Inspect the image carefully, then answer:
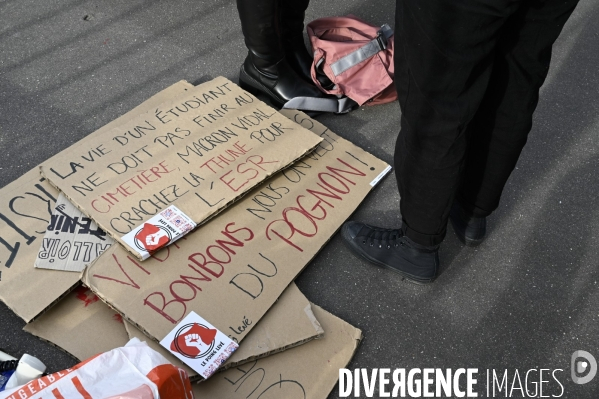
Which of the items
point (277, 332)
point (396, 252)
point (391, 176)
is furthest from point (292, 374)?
point (391, 176)

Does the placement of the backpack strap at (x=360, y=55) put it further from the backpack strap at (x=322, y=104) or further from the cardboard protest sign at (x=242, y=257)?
the cardboard protest sign at (x=242, y=257)

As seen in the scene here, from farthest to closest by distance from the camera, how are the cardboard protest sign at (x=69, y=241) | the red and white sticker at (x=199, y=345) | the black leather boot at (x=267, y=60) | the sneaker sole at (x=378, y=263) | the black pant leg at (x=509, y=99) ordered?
the black leather boot at (x=267, y=60)
the sneaker sole at (x=378, y=263)
the cardboard protest sign at (x=69, y=241)
the red and white sticker at (x=199, y=345)
the black pant leg at (x=509, y=99)

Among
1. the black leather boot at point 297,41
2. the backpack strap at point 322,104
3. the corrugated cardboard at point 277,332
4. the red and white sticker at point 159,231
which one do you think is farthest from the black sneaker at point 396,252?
the black leather boot at point 297,41

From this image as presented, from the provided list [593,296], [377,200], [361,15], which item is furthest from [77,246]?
[361,15]

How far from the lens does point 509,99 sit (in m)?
1.14

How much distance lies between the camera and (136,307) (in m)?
1.23

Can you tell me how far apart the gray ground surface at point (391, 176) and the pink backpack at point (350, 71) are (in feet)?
0.25

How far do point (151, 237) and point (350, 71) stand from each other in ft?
3.10

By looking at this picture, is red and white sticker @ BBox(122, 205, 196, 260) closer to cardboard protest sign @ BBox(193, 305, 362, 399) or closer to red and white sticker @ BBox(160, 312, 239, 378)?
red and white sticker @ BBox(160, 312, 239, 378)

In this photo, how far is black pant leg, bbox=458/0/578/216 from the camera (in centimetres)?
99

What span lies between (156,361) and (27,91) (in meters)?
1.38

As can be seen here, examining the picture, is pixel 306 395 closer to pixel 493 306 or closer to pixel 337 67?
pixel 493 306

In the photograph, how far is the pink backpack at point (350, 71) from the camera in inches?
73.4

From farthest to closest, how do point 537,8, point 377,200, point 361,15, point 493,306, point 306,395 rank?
point 361,15, point 377,200, point 493,306, point 306,395, point 537,8
